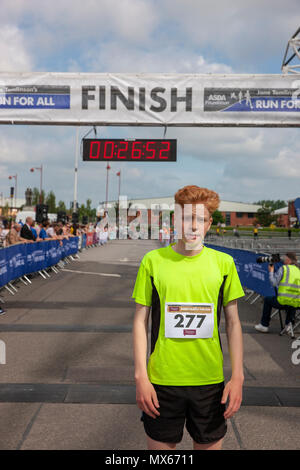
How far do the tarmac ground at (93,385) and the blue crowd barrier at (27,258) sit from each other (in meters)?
1.82

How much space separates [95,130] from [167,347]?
31.7 ft

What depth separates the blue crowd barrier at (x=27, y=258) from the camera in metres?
12.1

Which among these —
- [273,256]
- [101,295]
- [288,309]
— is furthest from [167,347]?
[101,295]

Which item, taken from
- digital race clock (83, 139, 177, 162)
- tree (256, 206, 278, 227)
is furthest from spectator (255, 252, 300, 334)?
tree (256, 206, 278, 227)

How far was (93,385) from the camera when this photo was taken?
17.7 ft

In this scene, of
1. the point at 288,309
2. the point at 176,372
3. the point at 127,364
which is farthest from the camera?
the point at 288,309

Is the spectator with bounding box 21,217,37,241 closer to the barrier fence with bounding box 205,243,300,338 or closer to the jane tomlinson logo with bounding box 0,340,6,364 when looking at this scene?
the barrier fence with bounding box 205,243,300,338

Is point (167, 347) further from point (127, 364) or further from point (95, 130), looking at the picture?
point (95, 130)

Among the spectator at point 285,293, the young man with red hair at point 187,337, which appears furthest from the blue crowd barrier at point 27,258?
the young man with red hair at point 187,337

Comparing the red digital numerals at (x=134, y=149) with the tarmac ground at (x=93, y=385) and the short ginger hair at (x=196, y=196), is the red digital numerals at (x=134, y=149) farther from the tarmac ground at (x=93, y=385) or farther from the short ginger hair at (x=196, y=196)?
the short ginger hair at (x=196, y=196)

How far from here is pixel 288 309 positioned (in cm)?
849

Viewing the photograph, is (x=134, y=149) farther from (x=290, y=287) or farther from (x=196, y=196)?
(x=196, y=196)

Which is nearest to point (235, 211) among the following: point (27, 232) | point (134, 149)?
point (27, 232)

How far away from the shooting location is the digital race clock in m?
→ 11.0
